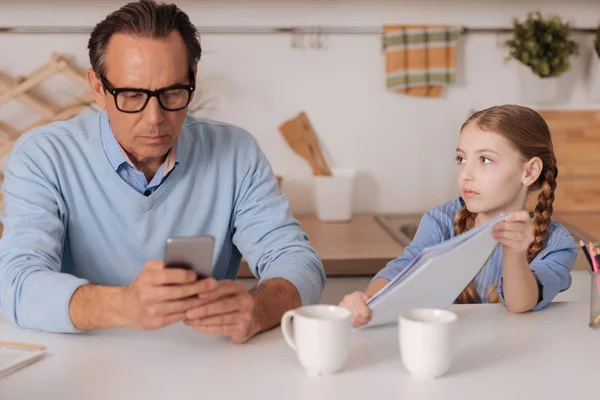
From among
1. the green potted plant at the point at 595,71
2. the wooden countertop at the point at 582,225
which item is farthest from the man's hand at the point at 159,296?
the green potted plant at the point at 595,71

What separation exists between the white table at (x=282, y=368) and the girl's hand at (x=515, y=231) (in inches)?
5.7

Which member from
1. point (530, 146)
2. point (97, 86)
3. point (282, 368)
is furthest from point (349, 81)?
point (282, 368)

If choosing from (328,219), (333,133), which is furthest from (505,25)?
(328,219)

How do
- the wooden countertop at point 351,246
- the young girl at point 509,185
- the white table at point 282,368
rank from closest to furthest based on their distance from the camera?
the white table at point 282,368
the young girl at point 509,185
the wooden countertop at point 351,246

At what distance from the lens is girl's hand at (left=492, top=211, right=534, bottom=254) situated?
129cm

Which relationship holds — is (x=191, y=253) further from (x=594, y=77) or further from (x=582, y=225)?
(x=594, y=77)

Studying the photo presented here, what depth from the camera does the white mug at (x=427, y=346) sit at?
1.09m

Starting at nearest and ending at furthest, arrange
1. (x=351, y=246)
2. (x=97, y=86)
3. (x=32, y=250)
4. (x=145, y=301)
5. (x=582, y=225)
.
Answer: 1. (x=145, y=301)
2. (x=32, y=250)
3. (x=97, y=86)
4. (x=351, y=246)
5. (x=582, y=225)

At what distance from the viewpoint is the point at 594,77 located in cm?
279

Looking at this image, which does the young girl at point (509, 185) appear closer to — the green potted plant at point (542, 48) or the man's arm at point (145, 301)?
the man's arm at point (145, 301)

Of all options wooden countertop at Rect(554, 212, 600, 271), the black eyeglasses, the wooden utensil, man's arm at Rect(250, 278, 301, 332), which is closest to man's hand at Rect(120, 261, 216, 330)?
man's arm at Rect(250, 278, 301, 332)

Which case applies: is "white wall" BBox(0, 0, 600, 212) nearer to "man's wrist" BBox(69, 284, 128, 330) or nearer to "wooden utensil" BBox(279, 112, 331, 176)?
"wooden utensil" BBox(279, 112, 331, 176)

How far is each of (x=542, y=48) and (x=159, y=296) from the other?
6.25ft

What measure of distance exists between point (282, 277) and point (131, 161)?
407 mm
